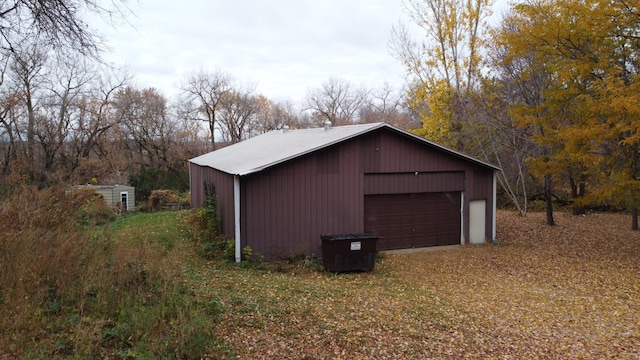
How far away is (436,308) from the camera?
7.93 meters

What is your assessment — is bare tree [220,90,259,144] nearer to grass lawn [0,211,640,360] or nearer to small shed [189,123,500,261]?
small shed [189,123,500,261]

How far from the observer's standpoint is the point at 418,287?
956 cm

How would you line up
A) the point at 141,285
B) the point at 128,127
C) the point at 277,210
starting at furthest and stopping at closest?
the point at 128,127, the point at 277,210, the point at 141,285

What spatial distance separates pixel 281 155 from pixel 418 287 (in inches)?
203

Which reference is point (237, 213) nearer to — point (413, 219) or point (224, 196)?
point (224, 196)

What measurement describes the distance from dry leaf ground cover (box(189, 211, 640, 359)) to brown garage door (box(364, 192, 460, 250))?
0.72 m

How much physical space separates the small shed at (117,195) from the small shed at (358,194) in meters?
9.15

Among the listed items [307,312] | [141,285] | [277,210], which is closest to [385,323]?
[307,312]

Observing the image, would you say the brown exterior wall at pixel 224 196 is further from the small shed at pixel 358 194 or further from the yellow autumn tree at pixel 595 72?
the yellow autumn tree at pixel 595 72

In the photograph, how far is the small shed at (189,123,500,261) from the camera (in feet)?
38.2

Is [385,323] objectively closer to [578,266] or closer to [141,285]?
[141,285]

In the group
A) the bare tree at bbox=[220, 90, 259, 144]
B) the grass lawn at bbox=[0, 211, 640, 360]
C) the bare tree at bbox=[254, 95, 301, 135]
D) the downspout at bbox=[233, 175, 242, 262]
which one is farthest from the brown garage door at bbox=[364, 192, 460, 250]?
the bare tree at bbox=[254, 95, 301, 135]

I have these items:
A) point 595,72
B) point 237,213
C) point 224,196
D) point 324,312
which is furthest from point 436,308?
point 595,72

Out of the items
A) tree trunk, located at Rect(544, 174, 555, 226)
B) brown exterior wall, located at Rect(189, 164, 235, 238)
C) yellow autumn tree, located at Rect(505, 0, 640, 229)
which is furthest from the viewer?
tree trunk, located at Rect(544, 174, 555, 226)
